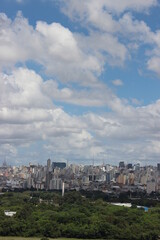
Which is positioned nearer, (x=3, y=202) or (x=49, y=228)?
(x=49, y=228)

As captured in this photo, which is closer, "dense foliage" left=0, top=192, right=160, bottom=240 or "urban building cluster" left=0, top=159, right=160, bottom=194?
"dense foliage" left=0, top=192, right=160, bottom=240

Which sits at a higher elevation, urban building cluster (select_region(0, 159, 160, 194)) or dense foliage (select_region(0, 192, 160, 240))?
→ urban building cluster (select_region(0, 159, 160, 194))

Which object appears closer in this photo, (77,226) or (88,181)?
(77,226)

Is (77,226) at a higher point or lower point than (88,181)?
lower

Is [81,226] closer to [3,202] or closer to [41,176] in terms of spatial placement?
[3,202]

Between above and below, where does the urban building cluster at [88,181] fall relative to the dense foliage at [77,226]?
above

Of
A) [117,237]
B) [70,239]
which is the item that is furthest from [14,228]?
[117,237]

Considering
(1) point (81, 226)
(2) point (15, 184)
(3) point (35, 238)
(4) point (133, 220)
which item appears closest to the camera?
(3) point (35, 238)

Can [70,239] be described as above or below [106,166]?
below

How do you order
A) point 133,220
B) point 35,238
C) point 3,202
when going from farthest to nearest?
point 3,202, point 133,220, point 35,238

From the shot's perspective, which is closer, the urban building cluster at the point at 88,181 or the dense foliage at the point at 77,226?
the dense foliage at the point at 77,226
